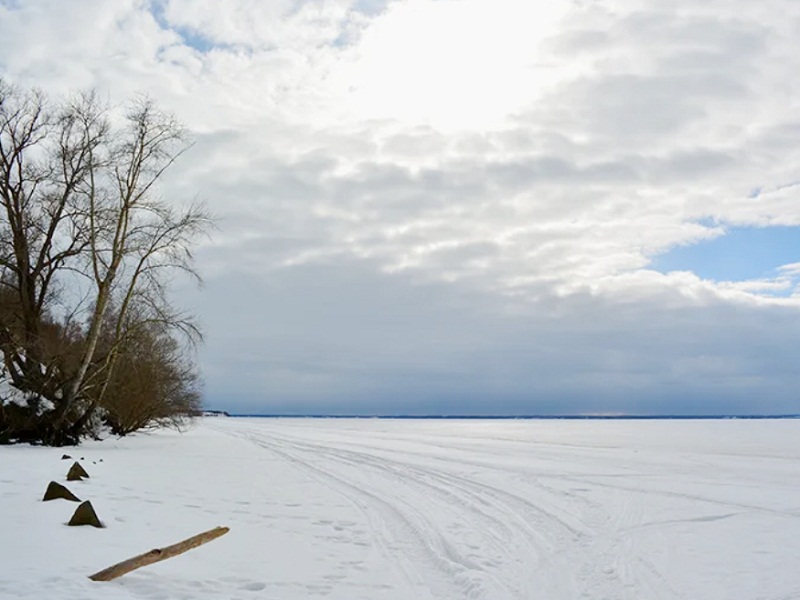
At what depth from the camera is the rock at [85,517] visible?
1047 centimetres

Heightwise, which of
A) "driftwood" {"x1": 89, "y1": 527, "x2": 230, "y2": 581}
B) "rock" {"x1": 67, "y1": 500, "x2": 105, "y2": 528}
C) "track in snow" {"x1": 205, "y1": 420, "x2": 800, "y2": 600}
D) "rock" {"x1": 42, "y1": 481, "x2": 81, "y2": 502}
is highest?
"rock" {"x1": 42, "y1": 481, "x2": 81, "y2": 502}

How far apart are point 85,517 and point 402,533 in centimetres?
480

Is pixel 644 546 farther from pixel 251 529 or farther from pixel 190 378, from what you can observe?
pixel 190 378

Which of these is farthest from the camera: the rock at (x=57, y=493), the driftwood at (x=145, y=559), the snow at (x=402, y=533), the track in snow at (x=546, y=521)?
the rock at (x=57, y=493)

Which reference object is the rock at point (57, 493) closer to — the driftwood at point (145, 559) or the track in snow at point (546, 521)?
the driftwood at point (145, 559)

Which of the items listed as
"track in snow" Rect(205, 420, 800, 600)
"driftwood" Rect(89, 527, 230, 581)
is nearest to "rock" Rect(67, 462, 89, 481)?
"track in snow" Rect(205, 420, 800, 600)

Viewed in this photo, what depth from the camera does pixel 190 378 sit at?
167ft

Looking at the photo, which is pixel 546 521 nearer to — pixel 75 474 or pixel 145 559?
pixel 145 559

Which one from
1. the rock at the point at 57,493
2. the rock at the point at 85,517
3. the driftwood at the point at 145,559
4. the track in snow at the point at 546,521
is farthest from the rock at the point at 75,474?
the driftwood at the point at 145,559

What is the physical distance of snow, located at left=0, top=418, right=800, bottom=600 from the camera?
8.39 meters

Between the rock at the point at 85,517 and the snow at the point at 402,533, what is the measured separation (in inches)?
6.6

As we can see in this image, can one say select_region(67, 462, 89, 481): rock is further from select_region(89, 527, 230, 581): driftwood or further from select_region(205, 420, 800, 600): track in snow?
select_region(89, 527, 230, 581): driftwood

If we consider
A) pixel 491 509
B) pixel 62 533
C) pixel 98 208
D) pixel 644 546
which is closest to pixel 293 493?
pixel 491 509

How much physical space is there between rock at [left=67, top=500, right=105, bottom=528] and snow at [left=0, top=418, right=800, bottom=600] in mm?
167
